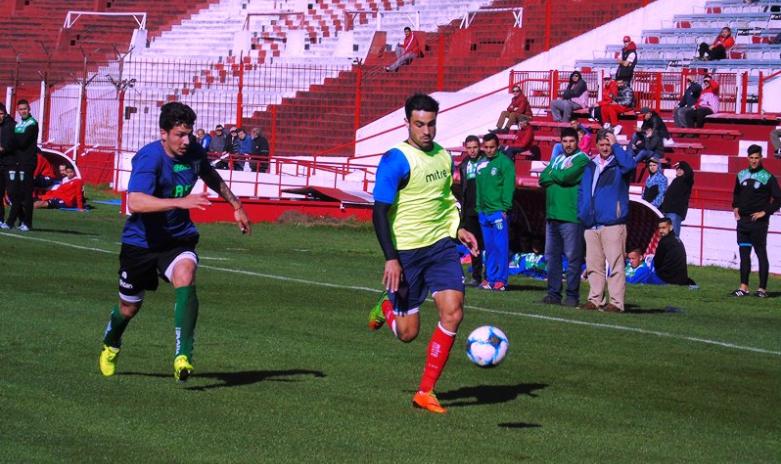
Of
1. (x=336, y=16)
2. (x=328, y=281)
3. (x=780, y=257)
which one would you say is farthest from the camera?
(x=336, y=16)

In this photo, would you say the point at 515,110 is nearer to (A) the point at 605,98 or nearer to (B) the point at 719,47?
(A) the point at 605,98

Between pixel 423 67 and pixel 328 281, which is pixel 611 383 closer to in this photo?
pixel 328 281

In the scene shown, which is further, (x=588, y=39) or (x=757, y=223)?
(x=588, y=39)

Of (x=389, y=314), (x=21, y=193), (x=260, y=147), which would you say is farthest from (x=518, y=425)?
(x=260, y=147)

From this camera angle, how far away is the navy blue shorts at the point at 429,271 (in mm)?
8812

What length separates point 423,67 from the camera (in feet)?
129

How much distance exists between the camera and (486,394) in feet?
31.1

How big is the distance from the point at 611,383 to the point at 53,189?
864 inches

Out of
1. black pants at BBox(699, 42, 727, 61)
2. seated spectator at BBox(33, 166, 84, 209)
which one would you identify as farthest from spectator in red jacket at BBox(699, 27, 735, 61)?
seated spectator at BBox(33, 166, 84, 209)

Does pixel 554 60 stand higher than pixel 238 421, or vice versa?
pixel 554 60

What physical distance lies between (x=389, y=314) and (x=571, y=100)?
2344 centimetres

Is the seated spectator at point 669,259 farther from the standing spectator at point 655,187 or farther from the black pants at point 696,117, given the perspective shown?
the black pants at point 696,117

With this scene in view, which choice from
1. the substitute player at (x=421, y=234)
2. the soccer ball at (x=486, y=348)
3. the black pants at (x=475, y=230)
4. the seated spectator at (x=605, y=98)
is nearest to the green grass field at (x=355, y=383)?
the soccer ball at (x=486, y=348)

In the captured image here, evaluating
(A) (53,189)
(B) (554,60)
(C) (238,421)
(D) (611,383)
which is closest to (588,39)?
(B) (554,60)
